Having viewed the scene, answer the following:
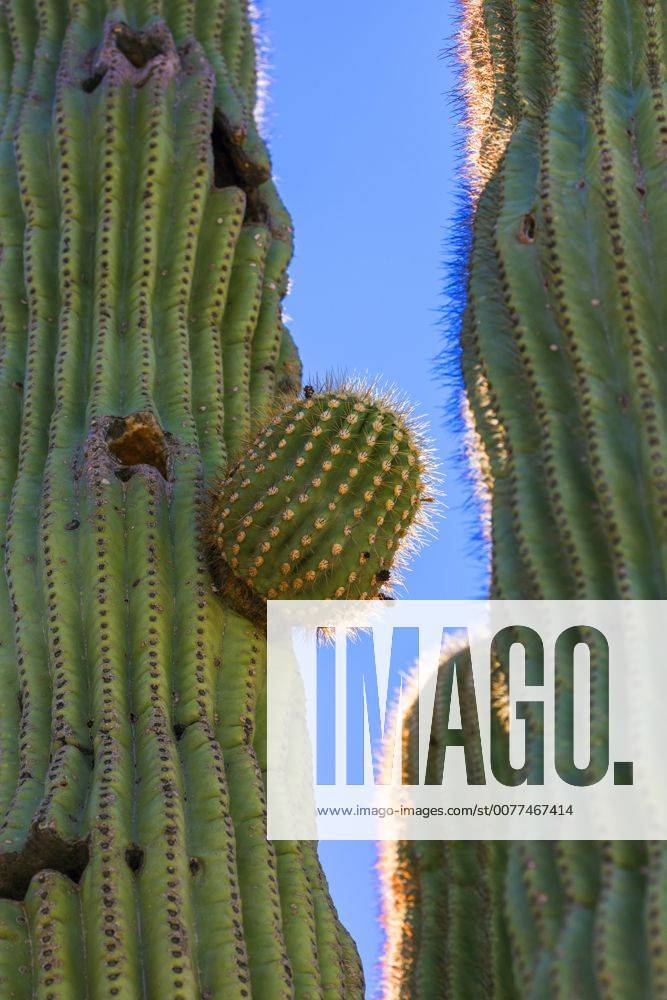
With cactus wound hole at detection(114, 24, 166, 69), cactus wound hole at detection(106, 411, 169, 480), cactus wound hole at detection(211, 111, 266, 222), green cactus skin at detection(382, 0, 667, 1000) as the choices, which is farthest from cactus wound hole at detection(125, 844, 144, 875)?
cactus wound hole at detection(114, 24, 166, 69)

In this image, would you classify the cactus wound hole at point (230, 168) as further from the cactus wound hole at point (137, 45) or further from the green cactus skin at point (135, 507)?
the cactus wound hole at point (137, 45)

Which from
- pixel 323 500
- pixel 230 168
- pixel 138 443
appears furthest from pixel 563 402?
pixel 230 168

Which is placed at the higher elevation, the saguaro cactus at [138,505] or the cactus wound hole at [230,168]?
the cactus wound hole at [230,168]

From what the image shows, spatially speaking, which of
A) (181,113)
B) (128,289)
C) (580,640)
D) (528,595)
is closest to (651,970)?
(580,640)

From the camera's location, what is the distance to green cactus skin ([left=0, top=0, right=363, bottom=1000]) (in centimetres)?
424

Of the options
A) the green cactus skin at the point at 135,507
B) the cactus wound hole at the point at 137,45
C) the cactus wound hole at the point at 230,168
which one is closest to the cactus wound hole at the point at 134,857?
the green cactus skin at the point at 135,507

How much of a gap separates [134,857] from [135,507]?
137 centimetres

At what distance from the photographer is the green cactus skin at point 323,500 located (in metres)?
4.93

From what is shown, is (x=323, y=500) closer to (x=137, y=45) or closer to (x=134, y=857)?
(x=134, y=857)

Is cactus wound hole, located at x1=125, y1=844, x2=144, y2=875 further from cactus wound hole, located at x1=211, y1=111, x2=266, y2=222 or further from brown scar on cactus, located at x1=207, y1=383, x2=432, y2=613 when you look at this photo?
cactus wound hole, located at x1=211, y1=111, x2=266, y2=222

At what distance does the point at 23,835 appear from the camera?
4355 millimetres

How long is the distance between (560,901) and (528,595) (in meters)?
0.90

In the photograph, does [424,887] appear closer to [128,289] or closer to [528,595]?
[528,595]

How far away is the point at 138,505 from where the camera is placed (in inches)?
→ 206
